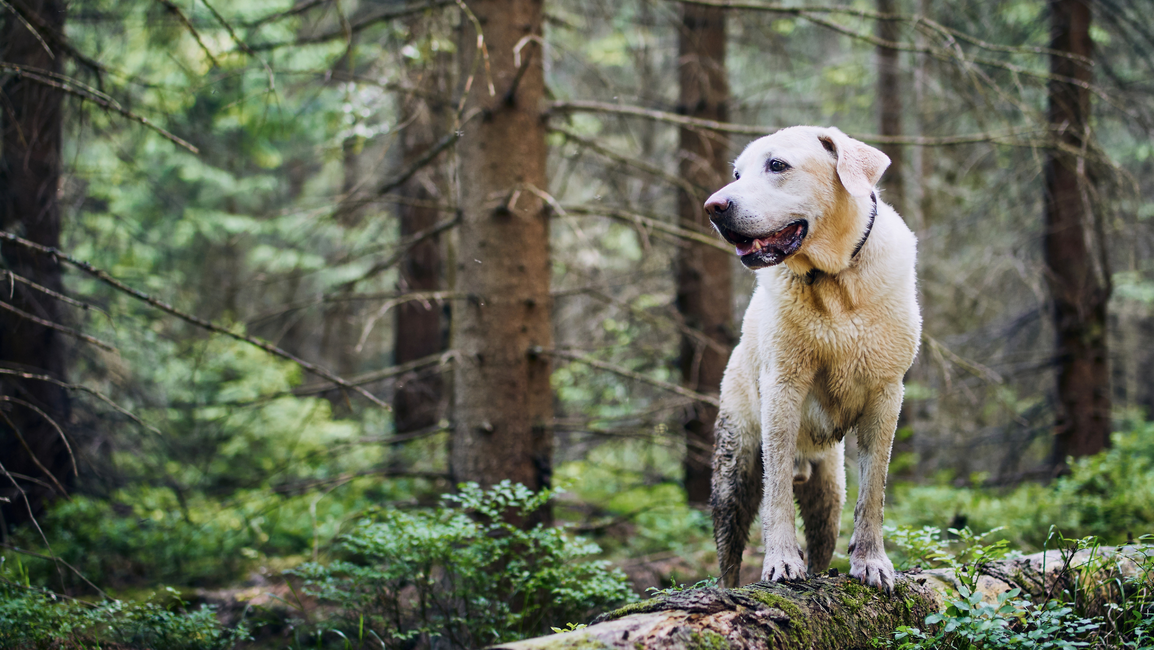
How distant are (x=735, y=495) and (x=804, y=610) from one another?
3.14 feet

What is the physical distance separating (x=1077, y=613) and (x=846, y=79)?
962 cm

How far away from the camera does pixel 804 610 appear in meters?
2.70

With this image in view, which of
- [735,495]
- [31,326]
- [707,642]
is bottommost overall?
[707,642]

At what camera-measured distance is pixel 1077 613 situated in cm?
324

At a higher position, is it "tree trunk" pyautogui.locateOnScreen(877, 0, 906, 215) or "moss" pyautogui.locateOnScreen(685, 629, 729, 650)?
"tree trunk" pyautogui.locateOnScreen(877, 0, 906, 215)

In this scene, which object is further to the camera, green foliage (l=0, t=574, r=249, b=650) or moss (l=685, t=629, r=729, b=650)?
green foliage (l=0, t=574, r=249, b=650)

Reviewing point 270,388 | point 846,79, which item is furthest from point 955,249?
point 270,388

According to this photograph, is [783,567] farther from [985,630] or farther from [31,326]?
[31,326]

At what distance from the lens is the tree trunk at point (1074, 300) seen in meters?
7.55

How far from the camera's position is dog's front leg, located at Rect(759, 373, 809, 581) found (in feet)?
10.2

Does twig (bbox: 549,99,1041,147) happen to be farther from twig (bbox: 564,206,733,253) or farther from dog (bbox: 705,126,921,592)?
dog (bbox: 705,126,921,592)

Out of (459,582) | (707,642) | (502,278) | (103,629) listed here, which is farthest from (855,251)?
(103,629)

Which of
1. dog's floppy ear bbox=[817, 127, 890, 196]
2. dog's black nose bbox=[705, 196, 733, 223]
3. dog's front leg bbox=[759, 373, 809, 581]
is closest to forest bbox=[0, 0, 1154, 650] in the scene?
dog's front leg bbox=[759, 373, 809, 581]

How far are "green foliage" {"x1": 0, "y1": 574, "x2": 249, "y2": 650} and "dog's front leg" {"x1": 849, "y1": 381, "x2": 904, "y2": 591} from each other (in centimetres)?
320
